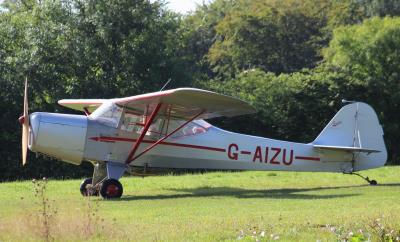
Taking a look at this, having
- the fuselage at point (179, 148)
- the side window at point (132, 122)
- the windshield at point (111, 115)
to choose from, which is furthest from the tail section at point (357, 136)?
the windshield at point (111, 115)

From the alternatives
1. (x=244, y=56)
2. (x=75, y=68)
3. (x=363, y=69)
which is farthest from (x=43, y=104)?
(x=244, y=56)

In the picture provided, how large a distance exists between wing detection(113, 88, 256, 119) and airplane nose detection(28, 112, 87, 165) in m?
1.12

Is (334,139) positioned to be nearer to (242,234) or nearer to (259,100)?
(242,234)

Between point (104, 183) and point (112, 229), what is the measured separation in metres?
5.89

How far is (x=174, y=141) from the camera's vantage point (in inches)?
669

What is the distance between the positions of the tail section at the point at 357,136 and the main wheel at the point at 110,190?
5.51 m

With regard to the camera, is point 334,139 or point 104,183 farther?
point 334,139

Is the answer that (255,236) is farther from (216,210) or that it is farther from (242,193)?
(242,193)

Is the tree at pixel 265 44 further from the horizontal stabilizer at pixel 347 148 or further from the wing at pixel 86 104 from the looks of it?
the horizontal stabilizer at pixel 347 148

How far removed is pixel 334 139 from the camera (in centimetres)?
1866

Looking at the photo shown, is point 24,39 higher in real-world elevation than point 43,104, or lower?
higher

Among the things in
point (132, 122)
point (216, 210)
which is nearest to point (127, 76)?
point (132, 122)

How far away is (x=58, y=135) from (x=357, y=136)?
771 centimetres

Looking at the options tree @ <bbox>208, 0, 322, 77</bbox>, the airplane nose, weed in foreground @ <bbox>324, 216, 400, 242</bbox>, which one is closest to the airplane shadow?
the airplane nose
